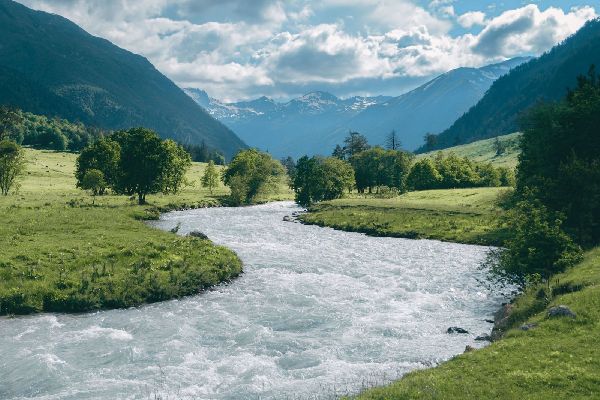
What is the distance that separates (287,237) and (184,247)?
82.6 ft

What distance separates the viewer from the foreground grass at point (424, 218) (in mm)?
73750

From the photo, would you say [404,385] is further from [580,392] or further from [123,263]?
[123,263]

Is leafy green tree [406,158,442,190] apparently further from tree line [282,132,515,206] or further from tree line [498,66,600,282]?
tree line [498,66,600,282]

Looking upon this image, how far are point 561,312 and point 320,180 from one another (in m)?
106

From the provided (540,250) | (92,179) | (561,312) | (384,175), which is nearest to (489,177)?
(384,175)

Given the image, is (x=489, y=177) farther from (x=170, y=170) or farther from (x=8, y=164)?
(x=8, y=164)

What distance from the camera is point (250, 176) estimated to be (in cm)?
13738

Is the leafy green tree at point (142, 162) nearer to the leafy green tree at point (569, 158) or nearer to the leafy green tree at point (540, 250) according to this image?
the leafy green tree at point (569, 158)

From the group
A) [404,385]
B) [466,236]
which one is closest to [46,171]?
[466,236]

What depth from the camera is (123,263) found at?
42.9 metres

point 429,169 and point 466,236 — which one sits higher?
point 429,169

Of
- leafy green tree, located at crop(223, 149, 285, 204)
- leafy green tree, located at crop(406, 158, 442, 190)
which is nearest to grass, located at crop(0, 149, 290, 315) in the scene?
leafy green tree, located at crop(223, 149, 285, 204)

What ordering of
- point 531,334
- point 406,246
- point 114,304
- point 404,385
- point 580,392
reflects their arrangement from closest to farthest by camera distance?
point 580,392
point 404,385
point 531,334
point 114,304
point 406,246

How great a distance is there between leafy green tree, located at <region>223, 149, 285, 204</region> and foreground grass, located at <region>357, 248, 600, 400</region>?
108 metres
